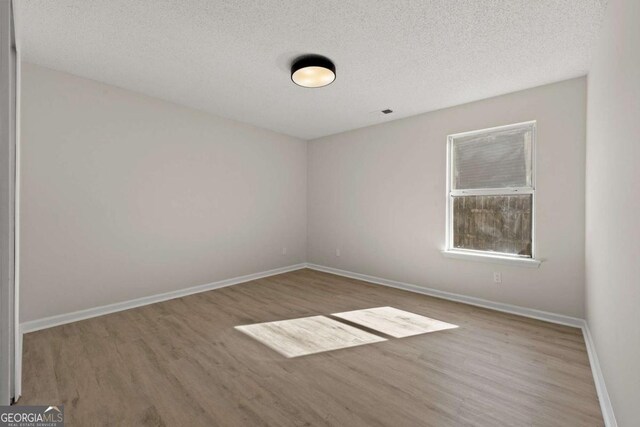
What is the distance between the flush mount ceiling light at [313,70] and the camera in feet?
8.40

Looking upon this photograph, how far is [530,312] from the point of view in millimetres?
3119

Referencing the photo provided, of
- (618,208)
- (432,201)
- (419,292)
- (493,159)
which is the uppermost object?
(493,159)

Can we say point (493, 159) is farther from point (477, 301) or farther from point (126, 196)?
point (126, 196)

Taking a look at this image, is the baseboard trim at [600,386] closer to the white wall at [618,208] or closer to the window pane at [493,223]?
the white wall at [618,208]

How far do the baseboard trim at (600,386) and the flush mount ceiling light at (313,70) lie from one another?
3160mm

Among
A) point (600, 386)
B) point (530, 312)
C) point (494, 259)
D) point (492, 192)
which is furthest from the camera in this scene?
point (492, 192)

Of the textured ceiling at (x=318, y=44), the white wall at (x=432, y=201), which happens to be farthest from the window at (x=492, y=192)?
the textured ceiling at (x=318, y=44)

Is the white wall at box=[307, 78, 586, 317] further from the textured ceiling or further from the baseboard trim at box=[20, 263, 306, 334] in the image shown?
the baseboard trim at box=[20, 263, 306, 334]

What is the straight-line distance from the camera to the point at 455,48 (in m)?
2.37

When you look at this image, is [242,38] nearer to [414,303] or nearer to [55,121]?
[55,121]

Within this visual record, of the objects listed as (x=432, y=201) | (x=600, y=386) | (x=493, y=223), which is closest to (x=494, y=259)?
(x=493, y=223)

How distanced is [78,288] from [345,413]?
3.15 m

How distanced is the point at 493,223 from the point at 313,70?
2.89 meters

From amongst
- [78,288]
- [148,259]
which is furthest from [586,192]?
[78,288]
